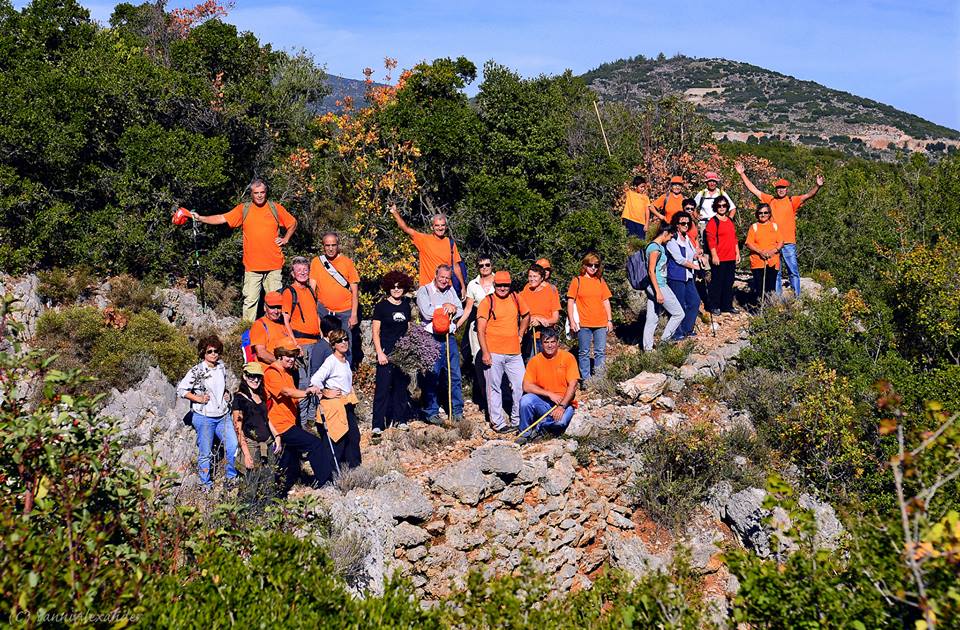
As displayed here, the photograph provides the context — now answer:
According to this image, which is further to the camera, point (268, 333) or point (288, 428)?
point (268, 333)

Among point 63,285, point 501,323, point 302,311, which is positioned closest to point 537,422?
point 501,323

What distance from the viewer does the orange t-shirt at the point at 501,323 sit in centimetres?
860

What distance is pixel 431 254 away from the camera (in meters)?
9.37

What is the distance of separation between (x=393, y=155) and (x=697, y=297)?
580 cm

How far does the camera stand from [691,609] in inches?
169

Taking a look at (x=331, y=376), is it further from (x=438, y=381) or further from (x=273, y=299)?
(x=438, y=381)

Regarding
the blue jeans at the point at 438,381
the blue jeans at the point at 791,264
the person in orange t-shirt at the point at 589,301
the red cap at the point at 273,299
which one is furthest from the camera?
the blue jeans at the point at 791,264

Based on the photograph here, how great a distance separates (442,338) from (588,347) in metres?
2.24

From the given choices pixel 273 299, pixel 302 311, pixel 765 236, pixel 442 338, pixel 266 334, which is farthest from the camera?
pixel 765 236

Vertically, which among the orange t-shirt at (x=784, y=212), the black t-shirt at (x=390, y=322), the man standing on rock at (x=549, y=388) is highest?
the orange t-shirt at (x=784, y=212)

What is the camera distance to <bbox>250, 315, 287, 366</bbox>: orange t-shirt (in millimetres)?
7746

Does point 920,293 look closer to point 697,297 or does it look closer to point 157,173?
point 697,297

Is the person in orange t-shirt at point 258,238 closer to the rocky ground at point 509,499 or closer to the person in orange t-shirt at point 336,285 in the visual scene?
the person in orange t-shirt at point 336,285

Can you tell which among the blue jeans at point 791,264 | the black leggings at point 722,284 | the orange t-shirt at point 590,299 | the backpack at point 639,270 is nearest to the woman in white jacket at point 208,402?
the orange t-shirt at point 590,299
